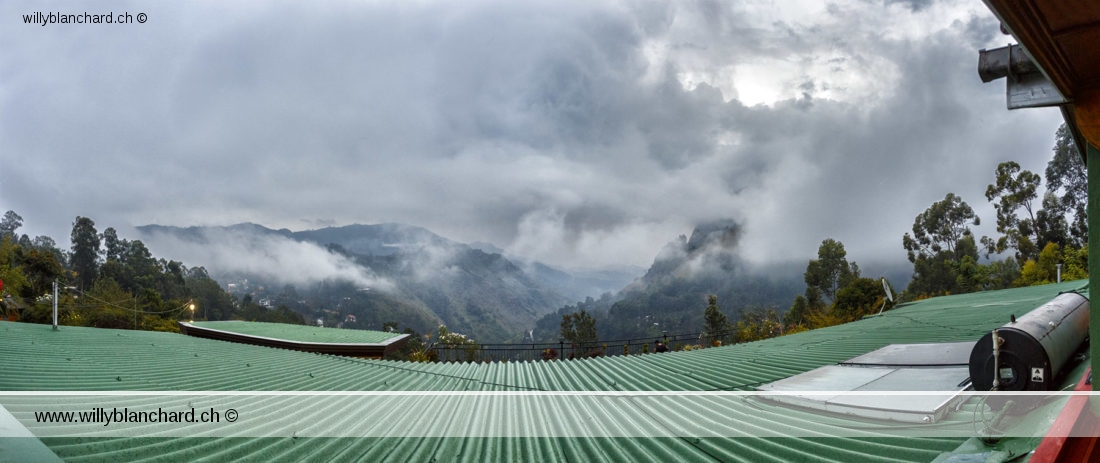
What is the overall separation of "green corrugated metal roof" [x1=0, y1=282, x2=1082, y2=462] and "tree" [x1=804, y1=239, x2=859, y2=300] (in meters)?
27.6

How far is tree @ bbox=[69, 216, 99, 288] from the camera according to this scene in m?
45.1

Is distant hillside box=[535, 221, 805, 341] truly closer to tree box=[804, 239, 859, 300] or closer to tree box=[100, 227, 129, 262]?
tree box=[804, 239, 859, 300]

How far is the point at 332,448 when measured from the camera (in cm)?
260

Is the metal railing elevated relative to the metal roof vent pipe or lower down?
lower down

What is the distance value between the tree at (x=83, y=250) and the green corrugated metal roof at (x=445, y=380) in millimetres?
50487

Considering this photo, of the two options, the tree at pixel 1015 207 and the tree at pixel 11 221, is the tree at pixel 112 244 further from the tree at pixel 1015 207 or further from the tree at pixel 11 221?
the tree at pixel 1015 207

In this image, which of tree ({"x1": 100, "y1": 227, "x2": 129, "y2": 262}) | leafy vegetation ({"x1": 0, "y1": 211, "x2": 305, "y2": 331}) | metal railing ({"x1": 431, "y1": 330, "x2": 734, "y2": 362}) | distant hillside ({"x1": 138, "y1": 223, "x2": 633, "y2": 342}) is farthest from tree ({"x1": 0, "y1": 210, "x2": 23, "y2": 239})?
metal railing ({"x1": 431, "y1": 330, "x2": 734, "y2": 362})

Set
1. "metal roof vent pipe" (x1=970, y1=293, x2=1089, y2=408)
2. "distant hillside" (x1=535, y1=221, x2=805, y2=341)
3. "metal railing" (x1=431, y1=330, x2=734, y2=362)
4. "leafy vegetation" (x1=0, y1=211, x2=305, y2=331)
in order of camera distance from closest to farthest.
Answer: "metal roof vent pipe" (x1=970, y1=293, x2=1089, y2=408), "metal railing" (x1=431, y1=330, x2=734, y2=362), "leafy vegetation" (x1=0, y1=211, x2=305, y2=331), "distant hillside" (x1=535, y1=221, x2=805, y2=341)

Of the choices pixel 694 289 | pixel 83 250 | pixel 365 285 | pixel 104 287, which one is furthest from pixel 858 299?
pixel 365 285

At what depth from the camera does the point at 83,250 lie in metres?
45.3

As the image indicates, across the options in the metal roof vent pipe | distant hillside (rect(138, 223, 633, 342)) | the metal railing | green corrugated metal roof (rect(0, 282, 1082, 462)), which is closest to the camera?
green corrugated metal roof (rect(0, 282, 1082, 462))

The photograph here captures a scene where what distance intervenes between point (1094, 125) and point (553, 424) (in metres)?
3.06

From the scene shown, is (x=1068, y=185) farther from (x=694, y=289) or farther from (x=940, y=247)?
(x=694, y=289)

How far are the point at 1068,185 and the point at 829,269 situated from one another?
13.0 metres
